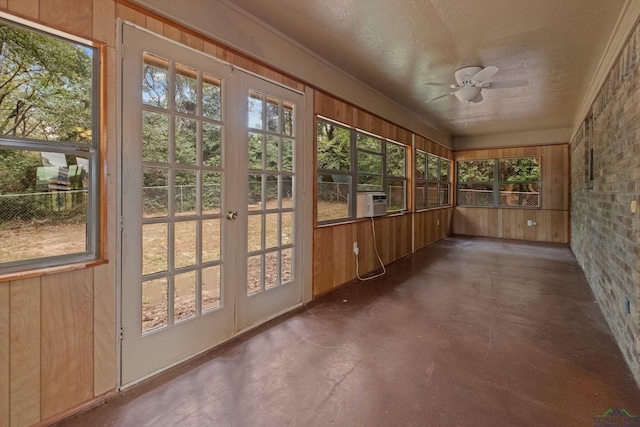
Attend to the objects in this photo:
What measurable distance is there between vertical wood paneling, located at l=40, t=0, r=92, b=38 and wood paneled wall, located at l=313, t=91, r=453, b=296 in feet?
6.90

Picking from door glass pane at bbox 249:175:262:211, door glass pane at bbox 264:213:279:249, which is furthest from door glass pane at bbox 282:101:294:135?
door glass pane at bbox 264:213:279:249

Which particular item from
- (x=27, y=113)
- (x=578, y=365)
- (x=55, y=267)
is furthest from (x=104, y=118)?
(x=578, y=365)

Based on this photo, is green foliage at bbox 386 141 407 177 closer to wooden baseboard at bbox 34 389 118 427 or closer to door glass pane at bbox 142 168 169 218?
door glass pane at bbox 142 168 169 218

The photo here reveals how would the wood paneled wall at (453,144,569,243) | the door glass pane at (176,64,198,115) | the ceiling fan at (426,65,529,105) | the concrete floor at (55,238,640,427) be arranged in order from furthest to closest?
the wood paneled wall at (453,144,569,243)
the ceiling fan at (426,65,529,105)
the door glass pane at (176,64,198,115)
the concrete floor at (55,238,640,427)

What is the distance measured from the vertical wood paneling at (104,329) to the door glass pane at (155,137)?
742 mm

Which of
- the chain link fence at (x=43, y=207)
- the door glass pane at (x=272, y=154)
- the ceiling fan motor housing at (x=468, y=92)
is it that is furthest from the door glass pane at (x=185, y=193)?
the ceiling fan motor housing at (x=468, y=92)

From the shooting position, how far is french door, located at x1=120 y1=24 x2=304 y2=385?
1.90 m

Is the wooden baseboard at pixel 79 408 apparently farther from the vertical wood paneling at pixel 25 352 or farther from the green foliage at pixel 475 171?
the green foliage at pixel 475 171

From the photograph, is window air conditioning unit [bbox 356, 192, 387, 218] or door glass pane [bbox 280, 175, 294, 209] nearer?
door glass pane [bbox 280, 175, 294, 209]

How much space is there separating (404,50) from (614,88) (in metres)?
1.91

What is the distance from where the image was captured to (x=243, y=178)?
2.56m

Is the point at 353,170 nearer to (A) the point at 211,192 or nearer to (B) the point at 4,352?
(A) the point at 211,192

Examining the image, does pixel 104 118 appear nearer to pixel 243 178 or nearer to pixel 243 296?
pixel 243 178

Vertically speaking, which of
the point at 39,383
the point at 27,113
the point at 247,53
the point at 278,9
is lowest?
the point at 39,383
